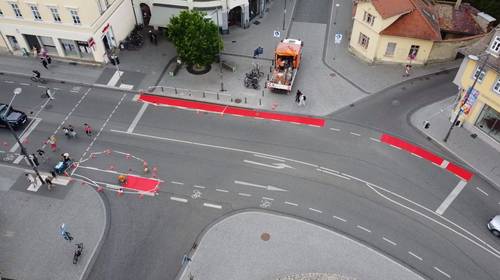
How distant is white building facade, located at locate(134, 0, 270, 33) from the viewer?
164ft

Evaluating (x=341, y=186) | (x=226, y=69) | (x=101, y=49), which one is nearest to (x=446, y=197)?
(x=341, y=186)

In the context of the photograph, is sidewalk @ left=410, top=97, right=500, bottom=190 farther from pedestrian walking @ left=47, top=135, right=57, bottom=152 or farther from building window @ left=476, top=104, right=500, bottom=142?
pedestrian walking @ left=47, top=135, right=57, bottom=152

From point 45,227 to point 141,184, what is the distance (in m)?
8.07

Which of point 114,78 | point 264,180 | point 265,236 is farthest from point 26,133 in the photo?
point 265,236

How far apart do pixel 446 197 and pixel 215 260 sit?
2006cm

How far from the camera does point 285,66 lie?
4628 centimetres

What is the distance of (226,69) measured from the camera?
4859 cm

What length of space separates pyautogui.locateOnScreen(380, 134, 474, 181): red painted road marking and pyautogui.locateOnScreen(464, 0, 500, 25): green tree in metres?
21.7

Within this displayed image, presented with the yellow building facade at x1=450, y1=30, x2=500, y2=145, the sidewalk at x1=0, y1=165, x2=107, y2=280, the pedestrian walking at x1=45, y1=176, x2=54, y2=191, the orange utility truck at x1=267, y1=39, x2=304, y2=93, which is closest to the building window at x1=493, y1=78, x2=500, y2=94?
the yellow building facade at x1=450, y1=30, x2=500, y2=145

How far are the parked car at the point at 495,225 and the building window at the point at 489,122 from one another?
10.4m

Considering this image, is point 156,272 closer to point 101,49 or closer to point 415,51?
→ point 101,49

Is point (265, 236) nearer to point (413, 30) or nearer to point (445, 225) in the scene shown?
point (445, 225)

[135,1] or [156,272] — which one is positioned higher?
[135,1]

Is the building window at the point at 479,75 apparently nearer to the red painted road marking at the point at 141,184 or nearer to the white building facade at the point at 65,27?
the red painted road marking at the point at 141,184
